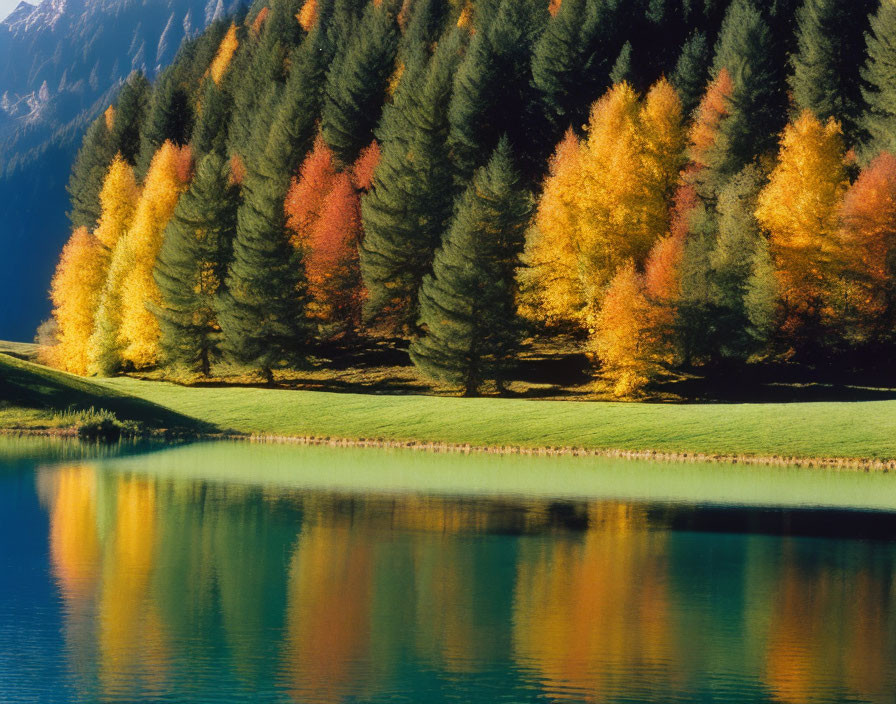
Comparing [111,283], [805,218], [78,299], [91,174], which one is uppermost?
[91,174]

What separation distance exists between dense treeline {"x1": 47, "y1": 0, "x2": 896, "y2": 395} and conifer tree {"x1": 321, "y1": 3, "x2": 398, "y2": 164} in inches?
7.1

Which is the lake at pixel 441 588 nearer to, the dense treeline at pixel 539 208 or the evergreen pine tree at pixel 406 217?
the dense treeline at pixel 539 208

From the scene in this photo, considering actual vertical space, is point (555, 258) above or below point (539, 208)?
below

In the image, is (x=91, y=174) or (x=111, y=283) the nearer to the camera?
(x=111, y=283)

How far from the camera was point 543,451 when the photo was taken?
148ft

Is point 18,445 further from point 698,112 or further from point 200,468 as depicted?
point 698,112

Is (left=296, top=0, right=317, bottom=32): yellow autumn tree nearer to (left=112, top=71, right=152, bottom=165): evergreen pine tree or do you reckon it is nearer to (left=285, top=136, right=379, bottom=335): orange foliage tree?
(left=112, top=71, right=152, bottom=165): evergreen pine tree

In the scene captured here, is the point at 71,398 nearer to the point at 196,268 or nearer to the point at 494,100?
the point at 196,268

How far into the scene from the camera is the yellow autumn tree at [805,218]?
201 feet

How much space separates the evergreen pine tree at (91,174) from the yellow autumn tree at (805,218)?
2408 inches

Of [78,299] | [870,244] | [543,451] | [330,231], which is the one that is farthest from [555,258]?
[78,299]

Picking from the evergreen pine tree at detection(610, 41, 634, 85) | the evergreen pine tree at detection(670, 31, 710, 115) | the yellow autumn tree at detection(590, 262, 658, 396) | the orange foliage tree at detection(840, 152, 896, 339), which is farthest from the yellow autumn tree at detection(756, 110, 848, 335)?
the evergreen pine tree at detection(610, 41, 634, 85)

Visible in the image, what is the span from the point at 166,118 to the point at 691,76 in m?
49.0

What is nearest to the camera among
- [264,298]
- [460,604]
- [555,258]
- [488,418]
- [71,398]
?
[460,604]
